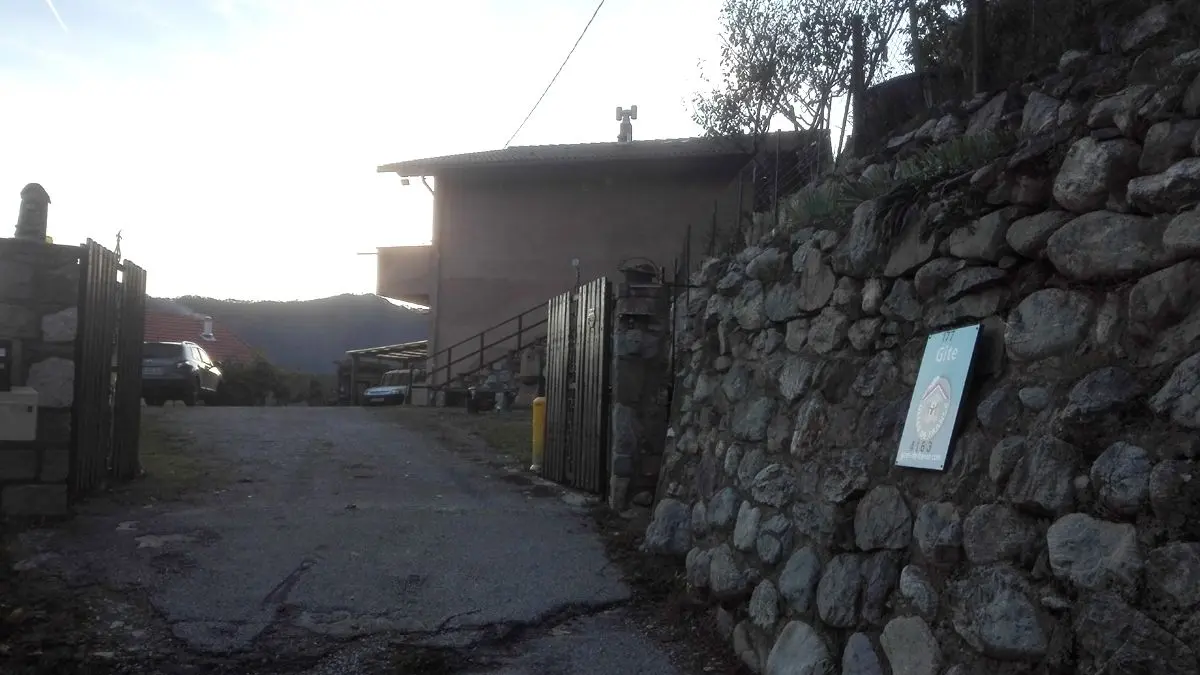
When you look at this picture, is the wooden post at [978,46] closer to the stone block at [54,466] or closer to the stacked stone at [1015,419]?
the stacked stone at [1015,419]

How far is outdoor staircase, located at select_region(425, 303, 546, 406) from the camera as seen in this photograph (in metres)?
19.9

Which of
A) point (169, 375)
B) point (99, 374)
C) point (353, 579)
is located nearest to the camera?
point (353, 579)

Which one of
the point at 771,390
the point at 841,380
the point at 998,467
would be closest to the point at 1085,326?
the point at 998,467

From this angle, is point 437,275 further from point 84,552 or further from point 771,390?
point 771,390

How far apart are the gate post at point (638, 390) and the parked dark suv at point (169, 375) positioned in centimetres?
1382

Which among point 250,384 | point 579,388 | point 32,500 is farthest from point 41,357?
point 250,384

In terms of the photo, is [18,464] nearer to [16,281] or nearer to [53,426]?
[53,426]

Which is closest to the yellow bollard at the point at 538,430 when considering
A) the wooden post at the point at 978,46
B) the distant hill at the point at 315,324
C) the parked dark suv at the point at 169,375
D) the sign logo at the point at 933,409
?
the wooden post at the point at 978,46

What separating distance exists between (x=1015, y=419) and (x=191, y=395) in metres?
19.0

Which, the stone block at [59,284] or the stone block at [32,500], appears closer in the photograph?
the stone block at [32,500]

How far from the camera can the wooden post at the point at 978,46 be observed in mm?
5406

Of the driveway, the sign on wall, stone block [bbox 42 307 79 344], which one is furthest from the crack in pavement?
the sign on wall

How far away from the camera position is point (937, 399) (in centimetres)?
396

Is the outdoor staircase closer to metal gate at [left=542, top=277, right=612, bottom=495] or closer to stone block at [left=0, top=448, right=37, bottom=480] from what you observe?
metal gate at [left=542, top=277, right=612, bottom=495]
